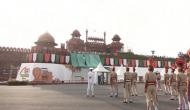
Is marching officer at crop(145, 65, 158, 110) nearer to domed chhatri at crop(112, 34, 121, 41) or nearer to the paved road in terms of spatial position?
the paved road

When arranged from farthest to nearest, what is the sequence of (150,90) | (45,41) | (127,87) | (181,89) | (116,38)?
(116,38), (45,41), (127,87), (181,89), (150,90)

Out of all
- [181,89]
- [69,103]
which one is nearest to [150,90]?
[181,89]

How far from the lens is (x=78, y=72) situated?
5447 centimetres

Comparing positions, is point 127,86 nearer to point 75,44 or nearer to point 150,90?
point 150,90

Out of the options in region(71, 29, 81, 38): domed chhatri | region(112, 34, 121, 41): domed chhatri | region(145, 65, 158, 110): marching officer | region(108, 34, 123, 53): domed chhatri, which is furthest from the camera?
region(112, 34, 121, 41): domed chhatri

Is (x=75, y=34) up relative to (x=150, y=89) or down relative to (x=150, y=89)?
up

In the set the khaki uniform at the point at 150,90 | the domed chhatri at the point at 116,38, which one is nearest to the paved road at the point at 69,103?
the khaki uniform at the point at 150,90

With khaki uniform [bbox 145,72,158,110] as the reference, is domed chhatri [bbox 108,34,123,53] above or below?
above

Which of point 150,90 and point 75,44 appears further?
point 75,44

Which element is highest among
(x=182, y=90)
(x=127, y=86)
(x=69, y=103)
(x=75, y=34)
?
(x=75, y=34)

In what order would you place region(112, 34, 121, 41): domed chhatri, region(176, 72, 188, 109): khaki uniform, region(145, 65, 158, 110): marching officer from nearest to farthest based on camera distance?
region(145, 65, 158, 110): marching officer → region(176, 72, 188, 109): khaki uniform → region(112, 34, 121, 41): domed chhatri

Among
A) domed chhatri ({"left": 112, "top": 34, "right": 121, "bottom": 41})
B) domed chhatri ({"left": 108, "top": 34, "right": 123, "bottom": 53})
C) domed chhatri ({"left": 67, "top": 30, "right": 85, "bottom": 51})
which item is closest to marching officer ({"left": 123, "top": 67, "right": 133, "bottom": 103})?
domed chhatri ({"left": 67, "top": 30, "right": 85, "bottom": 51})

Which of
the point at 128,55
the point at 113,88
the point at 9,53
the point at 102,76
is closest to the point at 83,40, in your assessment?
the point at 128,55

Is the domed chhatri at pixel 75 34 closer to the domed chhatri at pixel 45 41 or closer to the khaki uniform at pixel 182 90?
the domed chhatri at pixel 45 41
